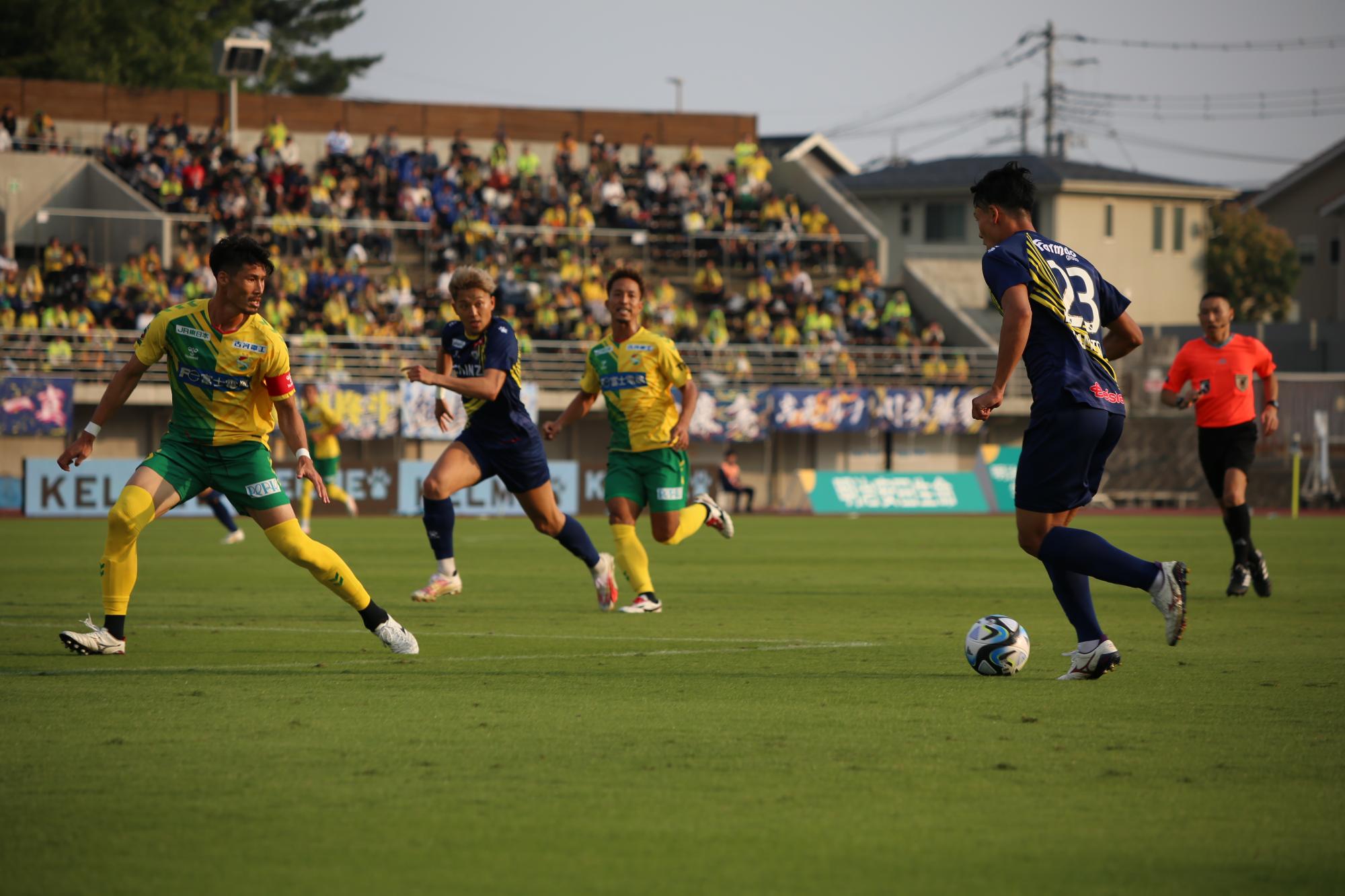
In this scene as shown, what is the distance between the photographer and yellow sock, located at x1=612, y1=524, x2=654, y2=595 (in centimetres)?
1193

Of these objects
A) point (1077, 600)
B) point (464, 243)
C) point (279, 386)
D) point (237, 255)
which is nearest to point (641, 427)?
point (279, 386)

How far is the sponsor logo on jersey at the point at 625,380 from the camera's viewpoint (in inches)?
477

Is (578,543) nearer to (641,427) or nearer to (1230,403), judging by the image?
(641,427)

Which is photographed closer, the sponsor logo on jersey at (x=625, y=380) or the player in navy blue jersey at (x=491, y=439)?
the player in navy blue jersey at (x=491, y=439)

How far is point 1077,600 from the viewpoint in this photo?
7840 millimetres

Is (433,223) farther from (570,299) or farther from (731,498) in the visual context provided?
(731,498)

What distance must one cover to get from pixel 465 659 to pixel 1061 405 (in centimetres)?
354

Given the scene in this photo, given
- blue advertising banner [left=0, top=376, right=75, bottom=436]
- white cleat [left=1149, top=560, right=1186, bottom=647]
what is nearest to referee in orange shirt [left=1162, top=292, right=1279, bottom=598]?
white cleat [left=1149, top=560, right=1186, bottom=647]

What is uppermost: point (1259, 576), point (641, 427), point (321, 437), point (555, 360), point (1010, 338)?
point (555, 360)

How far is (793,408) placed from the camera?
37906mm

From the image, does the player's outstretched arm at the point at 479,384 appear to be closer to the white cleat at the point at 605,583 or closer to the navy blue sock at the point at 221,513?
the white cleat at the point at 605,583

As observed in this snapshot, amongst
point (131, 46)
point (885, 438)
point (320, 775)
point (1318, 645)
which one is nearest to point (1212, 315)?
point (1318, 645)

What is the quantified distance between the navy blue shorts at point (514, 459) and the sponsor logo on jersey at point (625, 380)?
72 centimetres

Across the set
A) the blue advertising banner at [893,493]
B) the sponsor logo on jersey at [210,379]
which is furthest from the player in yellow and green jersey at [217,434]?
the blue advertising banner at [893,493]
